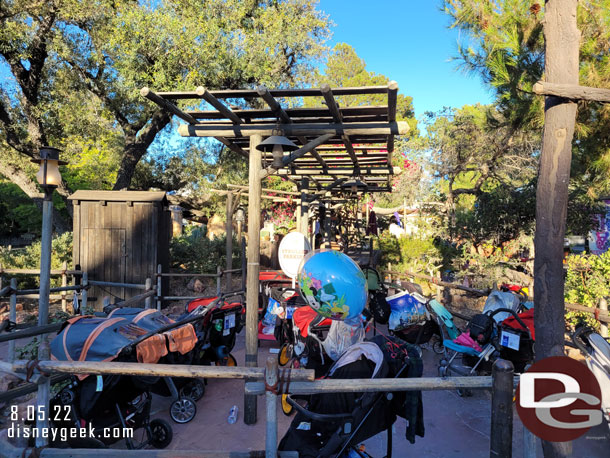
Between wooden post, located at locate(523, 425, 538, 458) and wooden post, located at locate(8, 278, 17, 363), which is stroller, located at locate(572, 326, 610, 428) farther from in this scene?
wooden post, located at locate(8, 278, 17, 363)

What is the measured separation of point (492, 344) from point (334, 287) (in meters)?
2.16

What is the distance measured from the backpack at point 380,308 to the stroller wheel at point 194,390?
281cm

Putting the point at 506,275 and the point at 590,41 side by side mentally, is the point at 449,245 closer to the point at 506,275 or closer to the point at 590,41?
the point at 506,275

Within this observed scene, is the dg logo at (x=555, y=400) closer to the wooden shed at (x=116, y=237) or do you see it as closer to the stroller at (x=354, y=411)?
the stroller at (x=354, y=411)

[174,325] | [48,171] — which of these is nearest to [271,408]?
[174,325]

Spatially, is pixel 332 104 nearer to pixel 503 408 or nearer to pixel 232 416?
pixel 503 408

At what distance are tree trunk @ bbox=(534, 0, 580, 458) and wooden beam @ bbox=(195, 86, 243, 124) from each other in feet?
9.04

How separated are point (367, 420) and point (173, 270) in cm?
1079

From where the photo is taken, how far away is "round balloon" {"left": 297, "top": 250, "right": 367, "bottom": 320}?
11.5ft

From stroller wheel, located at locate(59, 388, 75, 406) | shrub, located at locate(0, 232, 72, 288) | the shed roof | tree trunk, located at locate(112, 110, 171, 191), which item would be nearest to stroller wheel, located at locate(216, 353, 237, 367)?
stroller wheel, located at locate(59, 388, 75, 406)

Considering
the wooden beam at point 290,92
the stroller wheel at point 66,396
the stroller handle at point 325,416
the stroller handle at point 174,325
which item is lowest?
the stroller wheel at point 66,396

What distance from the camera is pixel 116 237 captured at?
946 cm

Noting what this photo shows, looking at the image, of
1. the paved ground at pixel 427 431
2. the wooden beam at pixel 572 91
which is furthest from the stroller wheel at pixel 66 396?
the wooden beam at pixel 572 91

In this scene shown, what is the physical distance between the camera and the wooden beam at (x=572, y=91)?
283 centimetres
